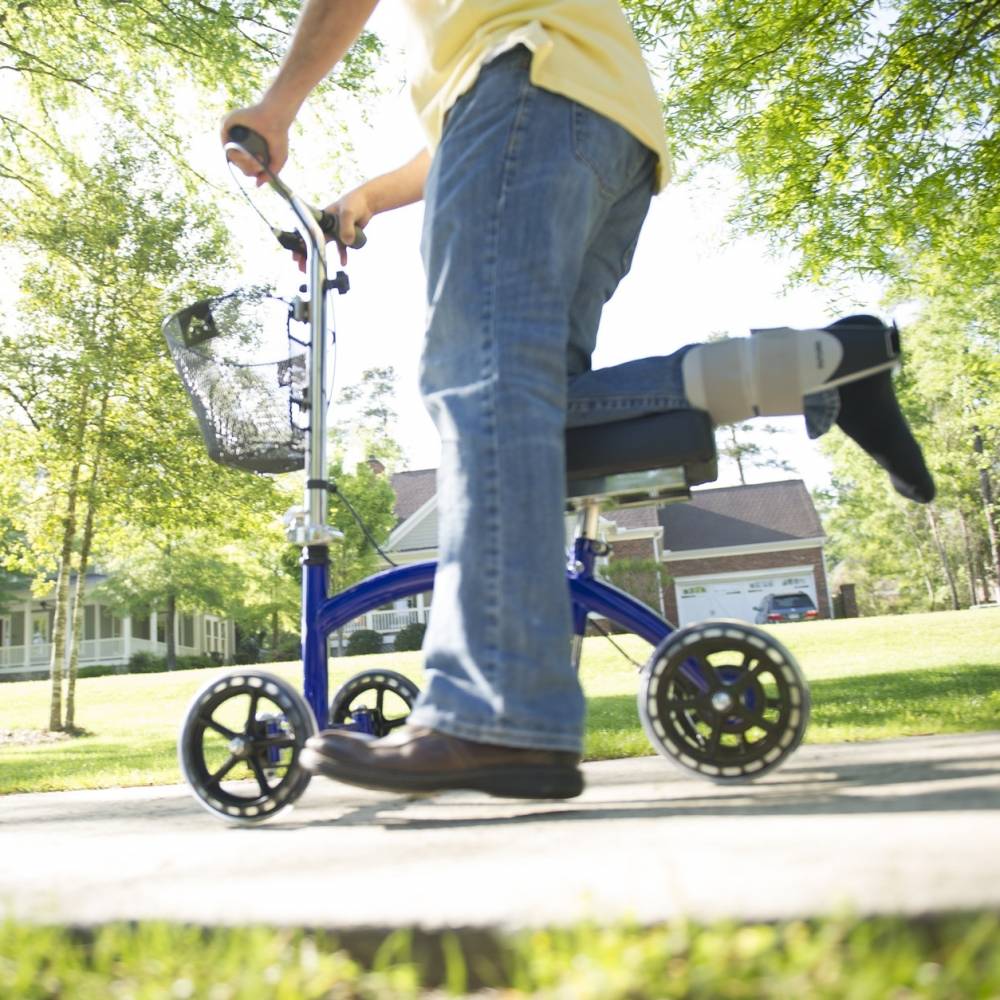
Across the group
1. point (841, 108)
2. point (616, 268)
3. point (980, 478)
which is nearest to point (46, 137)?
point (841, 108)

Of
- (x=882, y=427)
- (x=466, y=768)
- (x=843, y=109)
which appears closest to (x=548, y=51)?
(x=882, y=427)

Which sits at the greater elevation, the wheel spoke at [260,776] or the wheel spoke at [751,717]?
the wheel spoke at [751,717]

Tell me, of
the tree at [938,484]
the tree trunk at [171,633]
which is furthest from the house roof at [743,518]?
the tree trunk at [171,633]

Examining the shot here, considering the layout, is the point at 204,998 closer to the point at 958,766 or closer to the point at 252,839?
the point at 252,839

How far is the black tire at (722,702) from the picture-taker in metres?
2.25

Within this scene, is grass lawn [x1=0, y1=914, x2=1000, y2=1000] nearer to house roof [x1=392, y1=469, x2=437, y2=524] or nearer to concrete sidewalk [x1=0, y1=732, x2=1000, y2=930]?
concrete sidewalk [x1=0, y1=732, x2=1000, y2=930]

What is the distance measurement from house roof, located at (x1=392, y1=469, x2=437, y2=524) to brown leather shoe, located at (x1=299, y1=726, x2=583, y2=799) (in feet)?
139

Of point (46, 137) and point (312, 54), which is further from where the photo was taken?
point (46, 137)

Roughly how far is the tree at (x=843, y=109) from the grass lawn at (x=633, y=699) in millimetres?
3900

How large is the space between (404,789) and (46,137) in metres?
14.4

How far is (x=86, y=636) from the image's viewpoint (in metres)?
49.8

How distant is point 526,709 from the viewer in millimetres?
1693

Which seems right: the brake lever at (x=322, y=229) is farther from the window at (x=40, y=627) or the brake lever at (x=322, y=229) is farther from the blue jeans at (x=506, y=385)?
the window at (x=40, y=627)

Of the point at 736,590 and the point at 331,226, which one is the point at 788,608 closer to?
the point at 736,590
